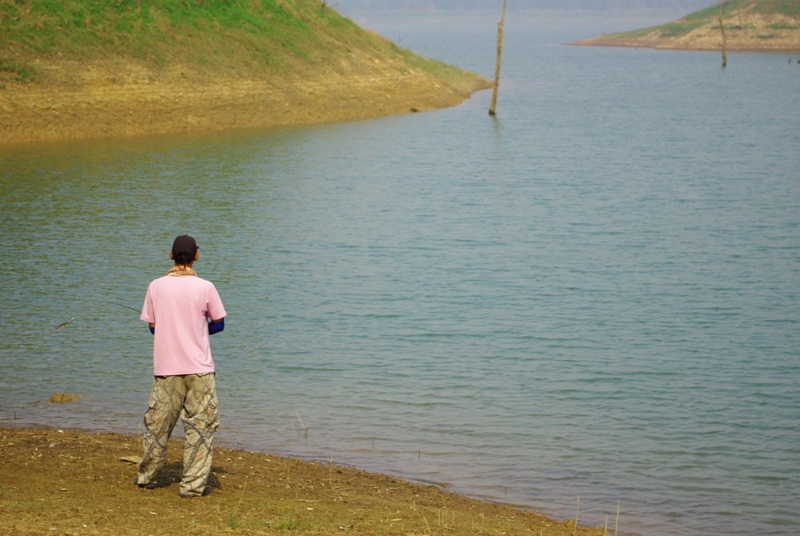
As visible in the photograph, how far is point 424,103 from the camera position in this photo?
57781 mm

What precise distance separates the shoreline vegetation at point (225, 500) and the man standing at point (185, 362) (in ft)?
1.22

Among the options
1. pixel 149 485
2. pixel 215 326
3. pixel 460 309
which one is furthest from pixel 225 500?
pixel 460 309

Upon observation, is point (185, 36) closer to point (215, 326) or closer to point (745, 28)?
point (215, 326)

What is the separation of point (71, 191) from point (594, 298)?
16.2 m

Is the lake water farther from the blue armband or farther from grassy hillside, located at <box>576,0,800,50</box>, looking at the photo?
grassy hillside, located at <box>576,0,800,50</box>

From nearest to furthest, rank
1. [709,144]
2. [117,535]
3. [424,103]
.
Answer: [117,535] < [709,144] < [424,103]

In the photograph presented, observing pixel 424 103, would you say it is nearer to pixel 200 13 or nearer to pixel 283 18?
pixel 283 18

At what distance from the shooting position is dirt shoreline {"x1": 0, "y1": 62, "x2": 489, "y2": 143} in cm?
4053

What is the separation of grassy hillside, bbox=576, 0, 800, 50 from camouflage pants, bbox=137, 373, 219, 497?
124 metres

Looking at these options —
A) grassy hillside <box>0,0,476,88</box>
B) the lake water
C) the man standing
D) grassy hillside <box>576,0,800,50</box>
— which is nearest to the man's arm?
the man standing

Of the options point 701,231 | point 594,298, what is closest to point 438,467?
point 594,298

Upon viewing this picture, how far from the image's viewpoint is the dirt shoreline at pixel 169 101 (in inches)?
1596

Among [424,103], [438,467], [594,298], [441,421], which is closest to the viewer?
[438,467]

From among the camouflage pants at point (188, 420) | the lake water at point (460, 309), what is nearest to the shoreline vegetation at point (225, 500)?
the camouflage pants at point (188, 420)
